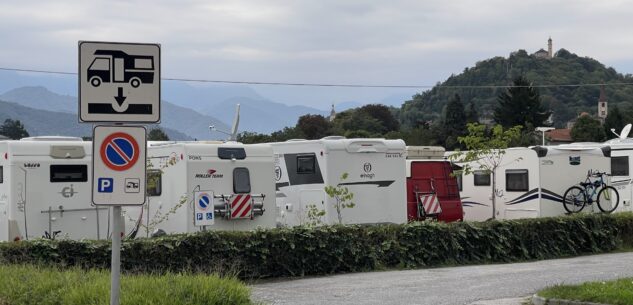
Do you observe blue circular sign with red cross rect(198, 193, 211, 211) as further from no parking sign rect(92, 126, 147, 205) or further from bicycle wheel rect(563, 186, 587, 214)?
bicycle wheel rect(563, 186, 587, 214)

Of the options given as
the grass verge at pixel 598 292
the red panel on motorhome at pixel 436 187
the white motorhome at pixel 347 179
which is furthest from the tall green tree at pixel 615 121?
the grass verge at pixel 598 292

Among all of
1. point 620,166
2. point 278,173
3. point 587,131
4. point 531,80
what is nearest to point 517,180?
point 620,166

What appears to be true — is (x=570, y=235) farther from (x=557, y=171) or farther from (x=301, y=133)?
(x=301, y=133)

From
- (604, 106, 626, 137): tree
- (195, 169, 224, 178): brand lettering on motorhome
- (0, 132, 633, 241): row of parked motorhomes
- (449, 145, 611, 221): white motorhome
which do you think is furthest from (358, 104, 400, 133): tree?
(195, 169, 224, 178): brand lettering on motorhome

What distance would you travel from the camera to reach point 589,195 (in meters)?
23.2

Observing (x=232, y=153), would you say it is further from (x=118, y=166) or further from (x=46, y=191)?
(x=118, y=166)

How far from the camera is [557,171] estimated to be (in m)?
23.1

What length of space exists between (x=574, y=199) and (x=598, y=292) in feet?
44.8

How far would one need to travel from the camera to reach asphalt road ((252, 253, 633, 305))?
1115 centimetres

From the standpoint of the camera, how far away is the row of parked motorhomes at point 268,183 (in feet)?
53.0

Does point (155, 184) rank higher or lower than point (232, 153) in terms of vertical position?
lower

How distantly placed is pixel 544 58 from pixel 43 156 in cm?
10688

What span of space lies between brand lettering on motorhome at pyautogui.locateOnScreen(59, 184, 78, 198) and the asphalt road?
5.07m

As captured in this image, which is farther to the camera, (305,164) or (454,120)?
(454,120)
